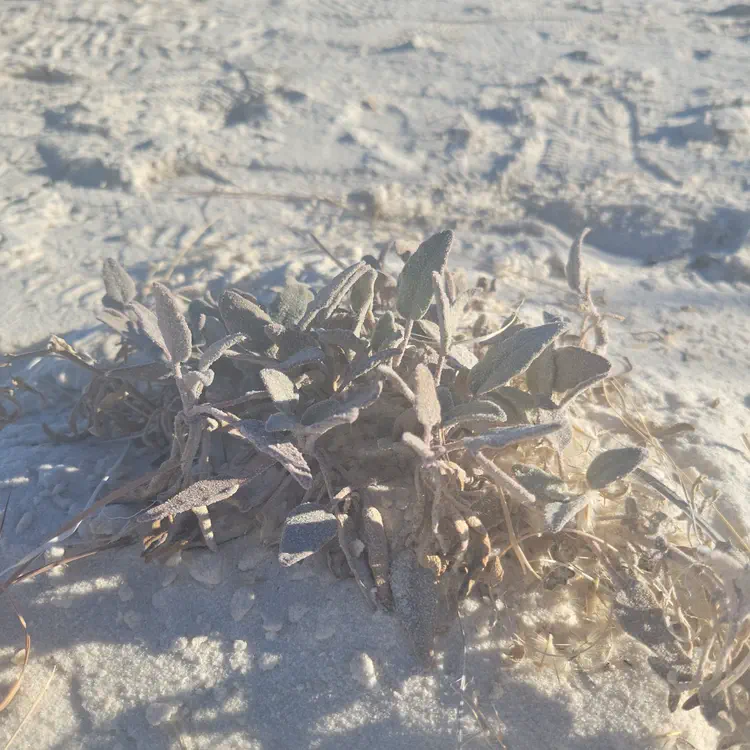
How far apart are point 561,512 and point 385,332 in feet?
1.66

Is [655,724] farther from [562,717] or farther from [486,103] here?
[486,103]

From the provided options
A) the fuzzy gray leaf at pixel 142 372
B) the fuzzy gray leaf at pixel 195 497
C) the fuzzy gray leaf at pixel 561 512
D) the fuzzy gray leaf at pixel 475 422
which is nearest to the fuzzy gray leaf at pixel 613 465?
the fuzzy gray leaf at pixel 561 512

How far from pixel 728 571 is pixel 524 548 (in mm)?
334

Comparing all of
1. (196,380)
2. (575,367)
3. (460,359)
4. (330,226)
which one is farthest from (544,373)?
(330,226)

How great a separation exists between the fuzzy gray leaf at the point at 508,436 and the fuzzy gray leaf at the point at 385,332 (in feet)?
1.03

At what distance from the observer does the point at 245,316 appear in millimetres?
1420

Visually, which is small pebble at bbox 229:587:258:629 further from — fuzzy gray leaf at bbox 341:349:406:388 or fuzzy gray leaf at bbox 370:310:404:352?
fuzzy gray leaf at bbox 370:310:404:352

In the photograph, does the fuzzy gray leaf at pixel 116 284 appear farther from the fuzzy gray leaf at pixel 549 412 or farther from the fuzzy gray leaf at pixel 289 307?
the fuzzy gray leaf at pixel 549 412

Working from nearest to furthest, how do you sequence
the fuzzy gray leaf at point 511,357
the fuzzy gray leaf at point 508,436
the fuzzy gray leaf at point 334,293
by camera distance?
the fuzzy gray leaf at point 508,436, the fuzzy gray leaf at point 511,357, the fuzzy gray leaf at point 334,293

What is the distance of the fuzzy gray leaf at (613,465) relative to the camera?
1.14 m

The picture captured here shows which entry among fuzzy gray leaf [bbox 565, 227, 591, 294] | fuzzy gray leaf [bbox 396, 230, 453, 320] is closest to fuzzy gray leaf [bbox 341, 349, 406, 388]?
fuzzy gray leaf [bbox 396, 230, 453, 320]

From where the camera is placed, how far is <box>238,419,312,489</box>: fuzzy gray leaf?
1143 mm

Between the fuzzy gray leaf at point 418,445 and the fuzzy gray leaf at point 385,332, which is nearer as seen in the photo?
the fuzzy gray leaf at point 418,445

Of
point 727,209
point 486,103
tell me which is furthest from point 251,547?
point 486,103
